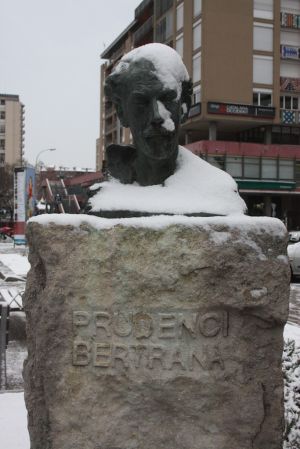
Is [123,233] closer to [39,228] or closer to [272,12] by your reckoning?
[39,228]

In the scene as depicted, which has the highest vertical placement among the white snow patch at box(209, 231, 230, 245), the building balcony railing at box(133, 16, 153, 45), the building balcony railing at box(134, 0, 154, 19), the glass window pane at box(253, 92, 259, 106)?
the building balcony railing at box(134, 0, 154, 19)

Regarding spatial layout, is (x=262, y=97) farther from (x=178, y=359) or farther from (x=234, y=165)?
(x=178, y=359)

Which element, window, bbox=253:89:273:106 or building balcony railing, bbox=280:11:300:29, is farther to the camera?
building balcony railing, bbox=280:11:300:29

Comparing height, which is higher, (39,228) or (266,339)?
(39,228)

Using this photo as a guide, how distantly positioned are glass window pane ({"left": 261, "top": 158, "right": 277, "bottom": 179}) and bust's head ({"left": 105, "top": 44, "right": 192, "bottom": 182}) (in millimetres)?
36965

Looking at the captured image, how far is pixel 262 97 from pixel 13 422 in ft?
126

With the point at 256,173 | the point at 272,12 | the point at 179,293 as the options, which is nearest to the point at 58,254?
the point at 179,293

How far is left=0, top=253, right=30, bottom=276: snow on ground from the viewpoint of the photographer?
57.7ft

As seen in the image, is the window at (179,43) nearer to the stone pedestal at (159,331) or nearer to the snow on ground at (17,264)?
the snow on ground at (17,264)

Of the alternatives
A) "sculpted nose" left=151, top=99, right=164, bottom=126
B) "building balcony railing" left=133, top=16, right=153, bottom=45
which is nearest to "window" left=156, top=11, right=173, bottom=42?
"building balcony railing" left=133, top=16, right=153, bottom=45

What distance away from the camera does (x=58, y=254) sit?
3.24m

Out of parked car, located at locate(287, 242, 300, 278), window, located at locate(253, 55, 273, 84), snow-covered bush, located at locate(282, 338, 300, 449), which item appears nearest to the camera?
snow-covered bush, located at locate(282, 338, 300, 449)

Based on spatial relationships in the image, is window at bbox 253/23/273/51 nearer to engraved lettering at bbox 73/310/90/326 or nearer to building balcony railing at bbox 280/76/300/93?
building balcony railing at bbox 280/76/300/93

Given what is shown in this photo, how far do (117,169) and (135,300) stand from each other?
1.04 metres
